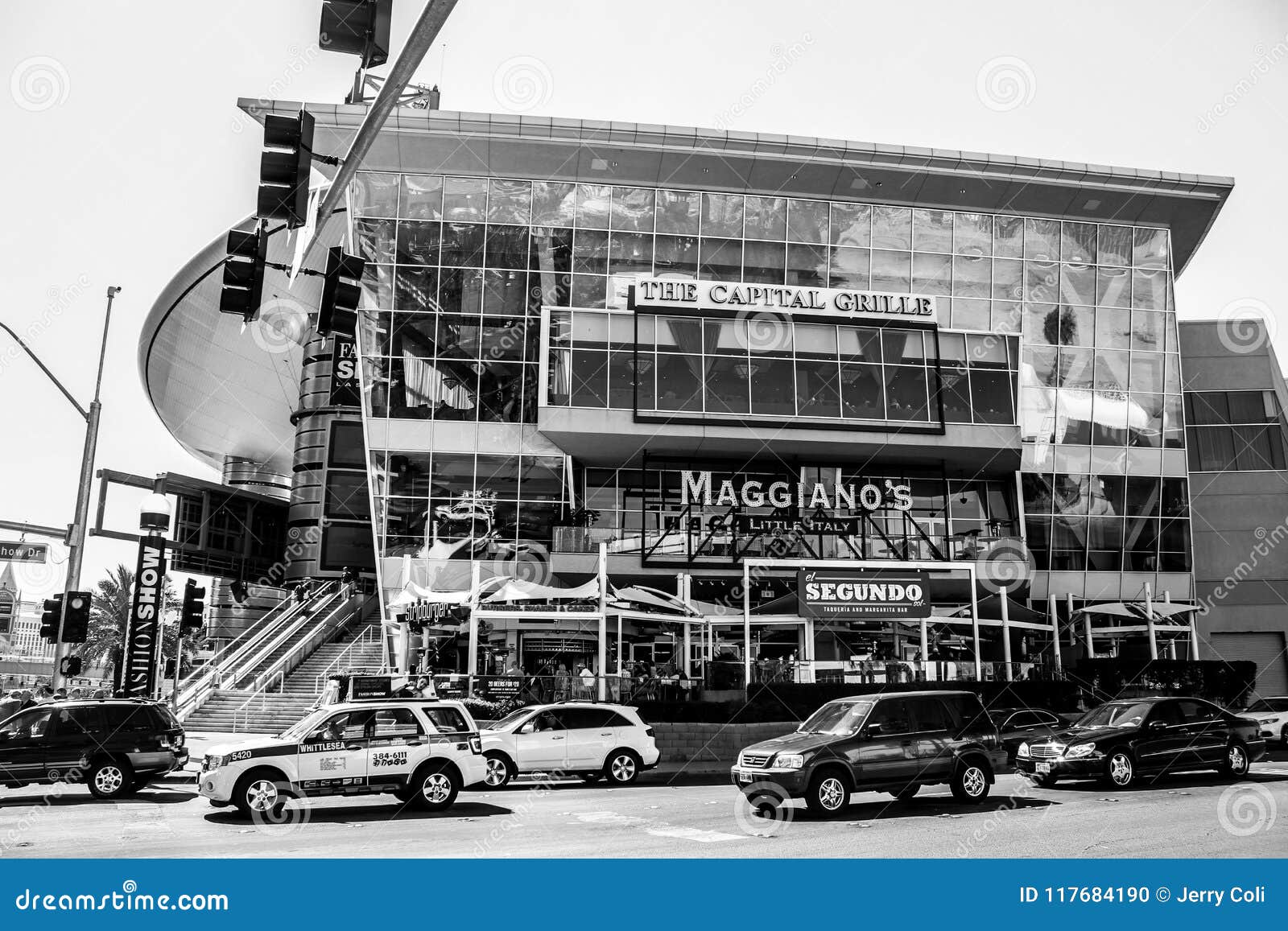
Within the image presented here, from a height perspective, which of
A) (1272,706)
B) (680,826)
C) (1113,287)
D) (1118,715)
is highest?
(1113,287)

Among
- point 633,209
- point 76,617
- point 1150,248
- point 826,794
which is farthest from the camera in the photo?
point 1150,248

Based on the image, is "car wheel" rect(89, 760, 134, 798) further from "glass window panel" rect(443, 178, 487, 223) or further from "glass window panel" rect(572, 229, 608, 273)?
"glass window panel" rect(443, 178, 487, 223)

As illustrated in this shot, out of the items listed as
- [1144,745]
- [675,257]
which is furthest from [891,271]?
[1144,745]

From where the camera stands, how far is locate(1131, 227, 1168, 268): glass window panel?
41.8 metres

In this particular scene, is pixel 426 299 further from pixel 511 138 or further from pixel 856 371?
pixel 856 371

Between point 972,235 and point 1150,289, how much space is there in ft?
24.2

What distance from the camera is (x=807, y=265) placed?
39.4 m

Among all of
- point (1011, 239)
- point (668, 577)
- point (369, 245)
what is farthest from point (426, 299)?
point (1011, 239)

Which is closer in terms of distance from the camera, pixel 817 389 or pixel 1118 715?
pixel 1118 715

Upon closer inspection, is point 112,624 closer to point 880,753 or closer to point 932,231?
point 932,231

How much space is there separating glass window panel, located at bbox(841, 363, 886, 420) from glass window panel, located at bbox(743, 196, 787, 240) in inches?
250

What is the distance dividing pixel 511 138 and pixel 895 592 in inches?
801

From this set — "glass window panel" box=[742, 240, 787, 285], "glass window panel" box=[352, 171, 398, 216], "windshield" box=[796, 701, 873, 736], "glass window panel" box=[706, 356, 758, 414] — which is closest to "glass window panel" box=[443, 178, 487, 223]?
"glass window panel" box=[352, 171, 398, 216]

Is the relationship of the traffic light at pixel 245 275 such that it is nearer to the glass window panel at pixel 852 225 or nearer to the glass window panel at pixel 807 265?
the glass window panel at pixel 807 265
